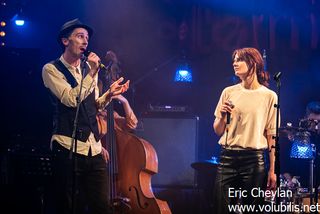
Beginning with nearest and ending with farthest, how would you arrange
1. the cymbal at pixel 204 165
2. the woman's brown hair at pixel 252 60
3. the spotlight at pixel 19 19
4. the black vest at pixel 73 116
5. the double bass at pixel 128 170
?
1. the black vest at pixel 73 116
2. the woman's brown hair at pixel 252 60
3. the double bass at pixel 128 170
4. the cymbal at pixel 204 165
5. the spotlight at pixel 19 19

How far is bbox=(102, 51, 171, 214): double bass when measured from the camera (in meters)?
5.41

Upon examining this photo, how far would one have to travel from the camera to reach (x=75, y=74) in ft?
16.3

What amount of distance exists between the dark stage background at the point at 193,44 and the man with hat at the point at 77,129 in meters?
2.34

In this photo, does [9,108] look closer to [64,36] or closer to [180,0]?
[64,36]

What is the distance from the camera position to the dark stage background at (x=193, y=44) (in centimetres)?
795

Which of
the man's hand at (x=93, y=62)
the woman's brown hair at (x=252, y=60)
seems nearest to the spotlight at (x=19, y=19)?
the man's hand at (x=93, y=62)

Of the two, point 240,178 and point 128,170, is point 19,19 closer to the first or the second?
point 128,170

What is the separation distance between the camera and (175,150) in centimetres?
738

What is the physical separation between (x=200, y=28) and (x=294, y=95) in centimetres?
202

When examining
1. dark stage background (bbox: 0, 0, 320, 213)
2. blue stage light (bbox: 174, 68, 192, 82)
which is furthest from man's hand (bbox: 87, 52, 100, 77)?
blue stage light (bbox: 174, 68, 192, 82)

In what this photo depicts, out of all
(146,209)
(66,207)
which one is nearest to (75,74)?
(66,207)

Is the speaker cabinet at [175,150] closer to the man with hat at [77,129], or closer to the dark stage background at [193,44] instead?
the dark stage background at [193,44]

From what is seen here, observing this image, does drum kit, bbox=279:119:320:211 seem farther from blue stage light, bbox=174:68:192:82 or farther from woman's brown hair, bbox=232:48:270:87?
woman's brown hair, bbox=232:48:270:87

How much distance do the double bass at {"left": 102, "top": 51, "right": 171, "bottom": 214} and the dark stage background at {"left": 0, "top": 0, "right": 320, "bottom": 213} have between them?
68.6 inches
